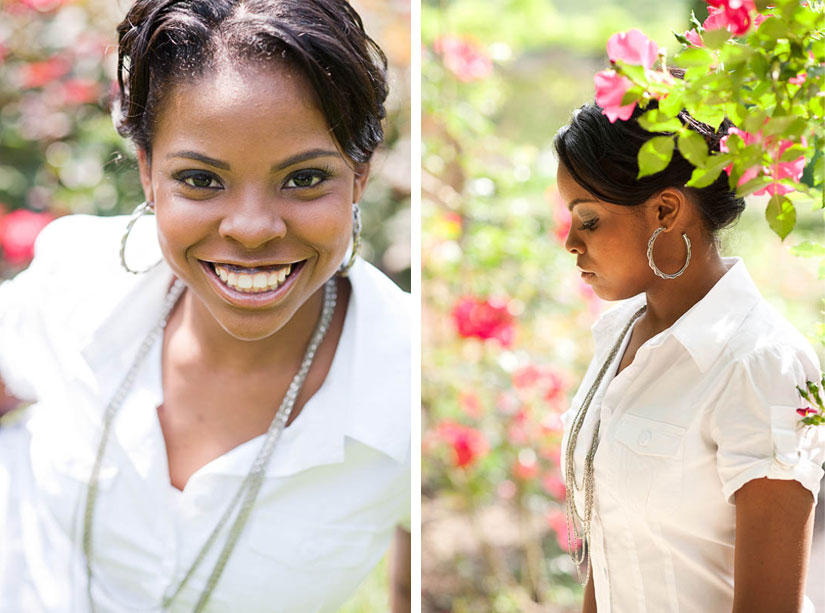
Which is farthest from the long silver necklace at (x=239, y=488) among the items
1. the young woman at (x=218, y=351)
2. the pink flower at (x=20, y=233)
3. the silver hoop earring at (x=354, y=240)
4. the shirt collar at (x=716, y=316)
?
the shirt collar at (x=716, y=316)

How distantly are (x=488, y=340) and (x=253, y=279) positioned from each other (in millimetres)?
1346

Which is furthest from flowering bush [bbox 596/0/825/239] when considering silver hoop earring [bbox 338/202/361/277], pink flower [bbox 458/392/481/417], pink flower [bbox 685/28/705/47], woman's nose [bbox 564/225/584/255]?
pink flower [bbox 458/392/481/417]

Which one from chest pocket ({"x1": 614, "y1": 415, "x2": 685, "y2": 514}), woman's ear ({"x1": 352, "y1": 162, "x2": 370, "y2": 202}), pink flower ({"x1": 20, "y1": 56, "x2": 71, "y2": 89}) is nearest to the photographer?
chest pocket ({"x1": 614, "y1": 415, "x2": 685, "y2": 514})

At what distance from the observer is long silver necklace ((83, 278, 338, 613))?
5.02 feet

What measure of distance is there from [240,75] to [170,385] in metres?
0.58

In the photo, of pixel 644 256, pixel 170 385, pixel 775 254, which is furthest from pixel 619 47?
pixel 775 254

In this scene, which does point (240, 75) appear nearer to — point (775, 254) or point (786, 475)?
point (786, 475)

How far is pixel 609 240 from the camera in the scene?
136 centimetres

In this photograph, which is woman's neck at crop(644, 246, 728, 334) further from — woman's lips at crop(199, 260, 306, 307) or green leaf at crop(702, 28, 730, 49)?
woman's lips at crop(199, 260, 306, 307)

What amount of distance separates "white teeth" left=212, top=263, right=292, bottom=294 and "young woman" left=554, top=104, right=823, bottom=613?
47cm

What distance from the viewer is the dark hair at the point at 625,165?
1297 millimetres

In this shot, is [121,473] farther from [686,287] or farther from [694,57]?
[694,57]

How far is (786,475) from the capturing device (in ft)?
3.73

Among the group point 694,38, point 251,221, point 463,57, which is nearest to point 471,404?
point 463,57
